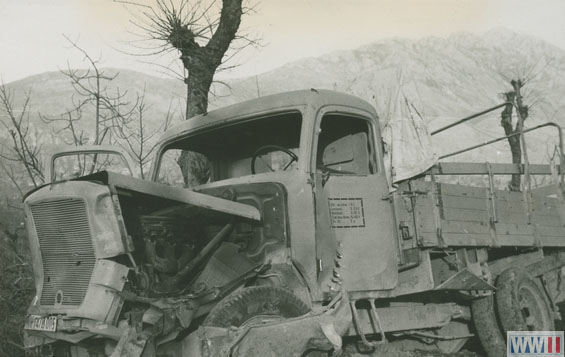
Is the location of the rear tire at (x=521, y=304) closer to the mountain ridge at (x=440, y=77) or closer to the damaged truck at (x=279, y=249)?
the damaged truck at (x=279, y=249)

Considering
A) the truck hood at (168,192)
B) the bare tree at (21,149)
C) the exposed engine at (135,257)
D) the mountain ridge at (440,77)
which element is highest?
the mountain ridge at (440,77)

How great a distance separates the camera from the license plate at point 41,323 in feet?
13.5

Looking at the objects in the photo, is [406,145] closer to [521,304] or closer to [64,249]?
[521,304]

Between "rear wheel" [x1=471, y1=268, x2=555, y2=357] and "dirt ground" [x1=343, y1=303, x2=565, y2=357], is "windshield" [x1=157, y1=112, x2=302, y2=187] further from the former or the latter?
"rear wheel" [x1=471, y1=268, x2=555, y2=357]

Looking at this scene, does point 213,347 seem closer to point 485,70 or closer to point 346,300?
point 346,300

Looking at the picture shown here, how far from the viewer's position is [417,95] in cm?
605

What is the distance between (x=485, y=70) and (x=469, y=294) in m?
89.2

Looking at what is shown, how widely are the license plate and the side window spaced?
2502 millimetres

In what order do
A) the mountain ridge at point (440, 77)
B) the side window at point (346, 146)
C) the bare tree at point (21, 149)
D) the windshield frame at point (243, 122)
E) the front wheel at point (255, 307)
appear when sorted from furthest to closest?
the mountain ridge at point (440, 77) < the bare tree at point (21, 149) < the side window at point (346, 146) < the windshield frame at point (243, 122) < the front wheel at point (255, 307)

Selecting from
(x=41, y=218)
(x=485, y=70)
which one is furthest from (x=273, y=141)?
(x=485, y=70)

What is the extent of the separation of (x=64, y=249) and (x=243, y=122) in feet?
5.90

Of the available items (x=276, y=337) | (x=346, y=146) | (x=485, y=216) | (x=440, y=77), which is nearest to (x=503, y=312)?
(x=485, y=216)

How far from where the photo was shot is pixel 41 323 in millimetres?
4223

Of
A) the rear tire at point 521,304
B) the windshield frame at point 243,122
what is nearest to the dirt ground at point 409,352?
the rear tire at point 521,304
